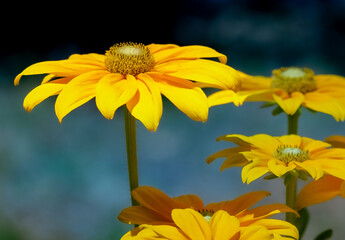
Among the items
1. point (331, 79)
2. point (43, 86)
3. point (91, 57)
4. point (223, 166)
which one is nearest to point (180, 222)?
point (223, 166)

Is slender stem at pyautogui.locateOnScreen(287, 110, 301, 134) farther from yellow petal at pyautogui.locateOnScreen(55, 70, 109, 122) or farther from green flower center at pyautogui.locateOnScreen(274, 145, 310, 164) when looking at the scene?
yellow petal at pyautogui.locateOnScreen(55, 70, 109, 122)

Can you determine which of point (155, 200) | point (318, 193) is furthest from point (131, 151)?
point (318, 193)

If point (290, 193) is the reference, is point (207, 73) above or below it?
above

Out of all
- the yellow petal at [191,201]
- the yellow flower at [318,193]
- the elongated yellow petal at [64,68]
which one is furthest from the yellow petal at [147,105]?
the yellow flower at [318,193]

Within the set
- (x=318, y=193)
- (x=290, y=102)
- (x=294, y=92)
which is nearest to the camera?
(x=318, y=193)

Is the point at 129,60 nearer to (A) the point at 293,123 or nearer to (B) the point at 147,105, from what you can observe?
(B) the point at 147,105

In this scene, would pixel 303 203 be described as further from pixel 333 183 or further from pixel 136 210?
pixel 136 210

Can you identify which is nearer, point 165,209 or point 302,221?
point 165,209
